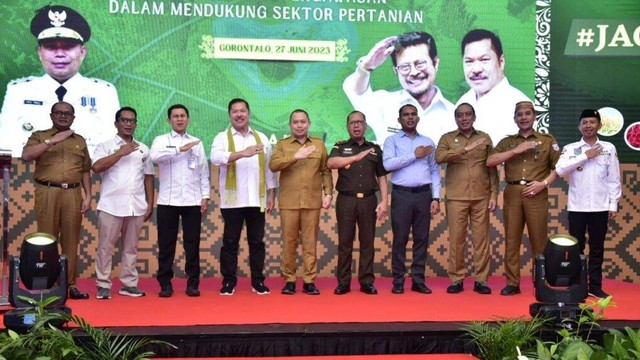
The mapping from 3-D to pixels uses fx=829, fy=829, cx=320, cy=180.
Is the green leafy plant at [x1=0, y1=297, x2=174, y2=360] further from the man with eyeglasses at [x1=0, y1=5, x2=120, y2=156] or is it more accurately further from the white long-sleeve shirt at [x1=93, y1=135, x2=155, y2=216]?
the man with eyeglasses at [x1=0, y1=5, x2=120, y2=156]

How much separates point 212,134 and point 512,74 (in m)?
2.85

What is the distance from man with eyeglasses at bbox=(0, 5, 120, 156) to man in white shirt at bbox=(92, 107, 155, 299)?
3.33ft

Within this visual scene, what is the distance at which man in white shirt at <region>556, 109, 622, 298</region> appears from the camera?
21.2 ft

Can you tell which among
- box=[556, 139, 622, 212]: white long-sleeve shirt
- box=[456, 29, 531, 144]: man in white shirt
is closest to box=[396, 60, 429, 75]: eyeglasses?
box=[456, 29, 531, 144]: man in white shirt

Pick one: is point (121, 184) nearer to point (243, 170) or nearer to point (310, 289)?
point (243, 170)

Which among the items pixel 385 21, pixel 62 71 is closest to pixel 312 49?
pixel 385 21

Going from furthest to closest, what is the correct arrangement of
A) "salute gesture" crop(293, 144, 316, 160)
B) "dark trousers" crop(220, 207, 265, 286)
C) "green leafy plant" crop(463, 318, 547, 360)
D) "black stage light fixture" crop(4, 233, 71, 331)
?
"dark trousers" crop(220, 207, 265, 286) → "salute gesture" crop(293, 144, 316, 160) → "black stage light fixture" crop(4, 233, 71, 331) → "green leafy plant" crop(463, 318, 547, 360)

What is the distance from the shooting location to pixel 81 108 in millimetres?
7301

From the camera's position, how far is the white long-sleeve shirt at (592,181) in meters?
6.45

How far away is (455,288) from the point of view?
660 cm

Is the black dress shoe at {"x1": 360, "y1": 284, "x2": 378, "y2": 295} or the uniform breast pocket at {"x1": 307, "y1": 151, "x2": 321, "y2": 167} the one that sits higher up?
the uniform breast pocket at {"x1": 307, "y1": 151, "x2": 321, "y2": 167}

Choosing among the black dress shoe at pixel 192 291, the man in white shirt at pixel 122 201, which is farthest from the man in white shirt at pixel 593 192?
the man in white shirt at pixel 122 201

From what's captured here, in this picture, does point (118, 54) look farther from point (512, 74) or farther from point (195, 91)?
point (512, 74)

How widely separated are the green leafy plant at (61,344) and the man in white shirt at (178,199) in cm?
171
